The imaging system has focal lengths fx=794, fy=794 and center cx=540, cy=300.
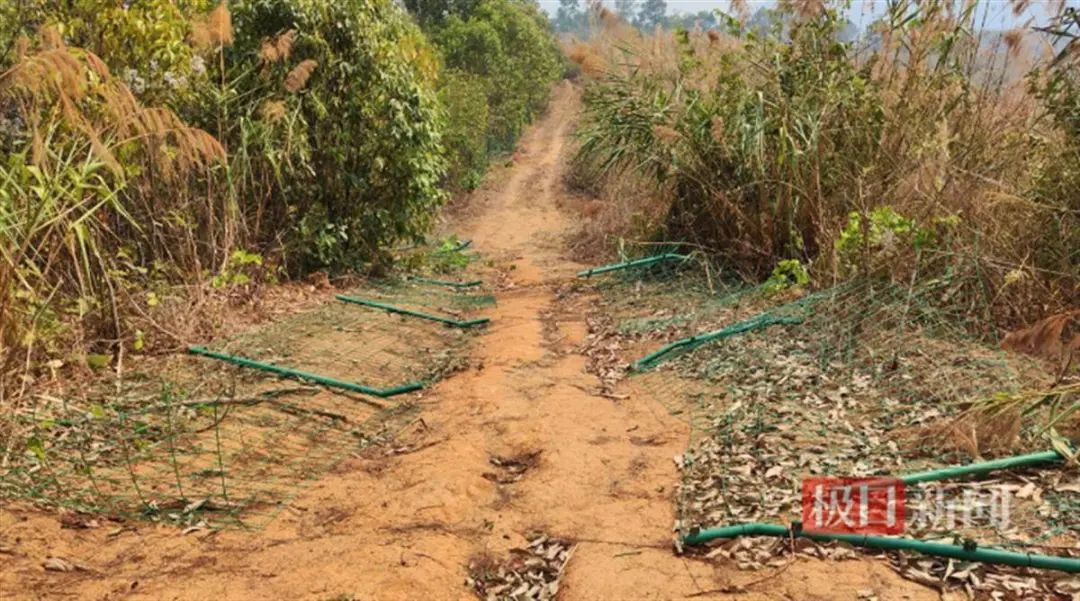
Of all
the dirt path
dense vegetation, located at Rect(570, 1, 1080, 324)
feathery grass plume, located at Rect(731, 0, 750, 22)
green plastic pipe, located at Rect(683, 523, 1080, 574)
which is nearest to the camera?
green plastic pipe, located at Rect(683, 523, 1080, 574)

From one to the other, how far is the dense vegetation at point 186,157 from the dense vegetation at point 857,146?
1.92m

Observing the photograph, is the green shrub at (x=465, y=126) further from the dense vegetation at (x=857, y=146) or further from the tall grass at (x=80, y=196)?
Result: the tall grass at (x=80, y=196)

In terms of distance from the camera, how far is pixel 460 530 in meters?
2.84

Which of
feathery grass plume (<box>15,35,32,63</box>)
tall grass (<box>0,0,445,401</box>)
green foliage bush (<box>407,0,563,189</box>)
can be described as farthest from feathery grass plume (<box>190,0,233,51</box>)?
green foliage bush (<box>407,0,563,189</box>)

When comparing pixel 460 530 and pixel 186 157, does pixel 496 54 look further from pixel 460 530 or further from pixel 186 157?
pixel 460 530

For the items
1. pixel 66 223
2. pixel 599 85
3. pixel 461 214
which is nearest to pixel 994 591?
pixel 66 223

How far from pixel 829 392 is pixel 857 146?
254 cm

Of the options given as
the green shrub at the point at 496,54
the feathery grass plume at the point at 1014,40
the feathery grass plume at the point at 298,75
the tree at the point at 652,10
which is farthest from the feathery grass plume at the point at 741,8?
the tree at the point at 652,10

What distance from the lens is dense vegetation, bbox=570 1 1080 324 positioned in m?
4.25

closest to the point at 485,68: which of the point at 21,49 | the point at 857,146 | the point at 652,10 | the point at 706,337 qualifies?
the point at 857,146

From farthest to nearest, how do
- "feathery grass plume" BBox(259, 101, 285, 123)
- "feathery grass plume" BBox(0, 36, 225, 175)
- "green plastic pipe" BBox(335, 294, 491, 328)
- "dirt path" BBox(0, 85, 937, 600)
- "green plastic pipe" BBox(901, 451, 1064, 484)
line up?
"green plastic pipe" BBox(335, 294, 491, 328) < "feathery grass plume" BBox(259, 101, 285, 123) < "feathery grass plume" BBox(0, 36, 225, 175) < "green plastic pipe" BBox(901, 451, 1064, 484) < "dirt path" BBox(0, 85, 937, 600)

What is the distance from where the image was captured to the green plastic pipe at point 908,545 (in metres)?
2.18

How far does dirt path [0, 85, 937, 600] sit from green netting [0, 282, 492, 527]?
18cm

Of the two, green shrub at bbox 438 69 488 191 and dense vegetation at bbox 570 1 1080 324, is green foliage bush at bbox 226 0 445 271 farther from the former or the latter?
green shrub at bbox 438 69 488 191
